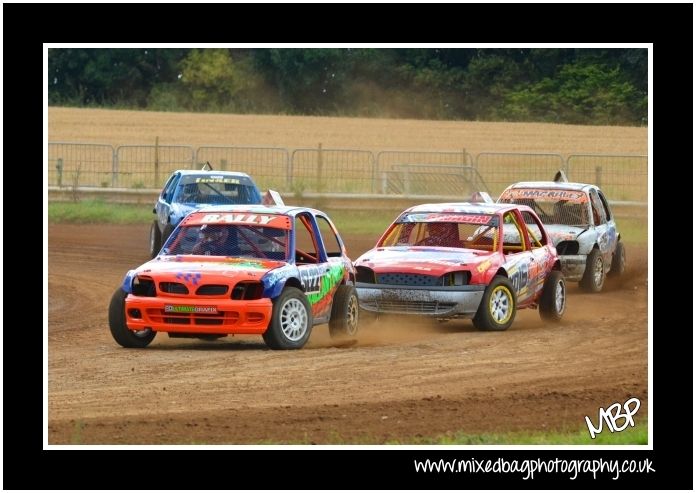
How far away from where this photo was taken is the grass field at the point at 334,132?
159ft

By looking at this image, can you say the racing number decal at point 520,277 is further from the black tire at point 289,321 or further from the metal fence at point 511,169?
the metal fence at point 511,169

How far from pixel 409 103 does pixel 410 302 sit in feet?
135

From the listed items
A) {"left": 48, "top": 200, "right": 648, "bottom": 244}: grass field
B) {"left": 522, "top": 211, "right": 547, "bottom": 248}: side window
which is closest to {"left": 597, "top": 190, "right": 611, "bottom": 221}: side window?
{"left": 522, "top": 211, "right": 547, "bottom": 248}: side window

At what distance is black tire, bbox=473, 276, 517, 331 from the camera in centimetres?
1636

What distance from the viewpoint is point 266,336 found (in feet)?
47.3

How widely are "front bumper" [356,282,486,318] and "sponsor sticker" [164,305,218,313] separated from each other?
8.99ft

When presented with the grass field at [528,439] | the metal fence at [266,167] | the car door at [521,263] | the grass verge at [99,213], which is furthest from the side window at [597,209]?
the metal fence at [266,167]

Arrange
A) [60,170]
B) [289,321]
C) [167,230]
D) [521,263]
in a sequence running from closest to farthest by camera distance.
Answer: [289,321]
[521,263]
[167,230]
[60,170]

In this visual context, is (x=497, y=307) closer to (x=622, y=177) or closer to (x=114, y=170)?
(x=622, y=177)

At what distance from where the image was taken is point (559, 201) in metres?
22.0

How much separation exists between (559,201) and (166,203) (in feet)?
21.2

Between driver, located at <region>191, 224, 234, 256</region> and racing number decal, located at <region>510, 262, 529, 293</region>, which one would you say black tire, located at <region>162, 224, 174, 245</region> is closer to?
racing number decal, located at <region>510, 262, 529, 293</region>

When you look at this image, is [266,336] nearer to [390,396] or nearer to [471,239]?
[390,396]

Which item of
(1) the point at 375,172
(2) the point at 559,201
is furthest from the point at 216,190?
(1) the point at 375,172
